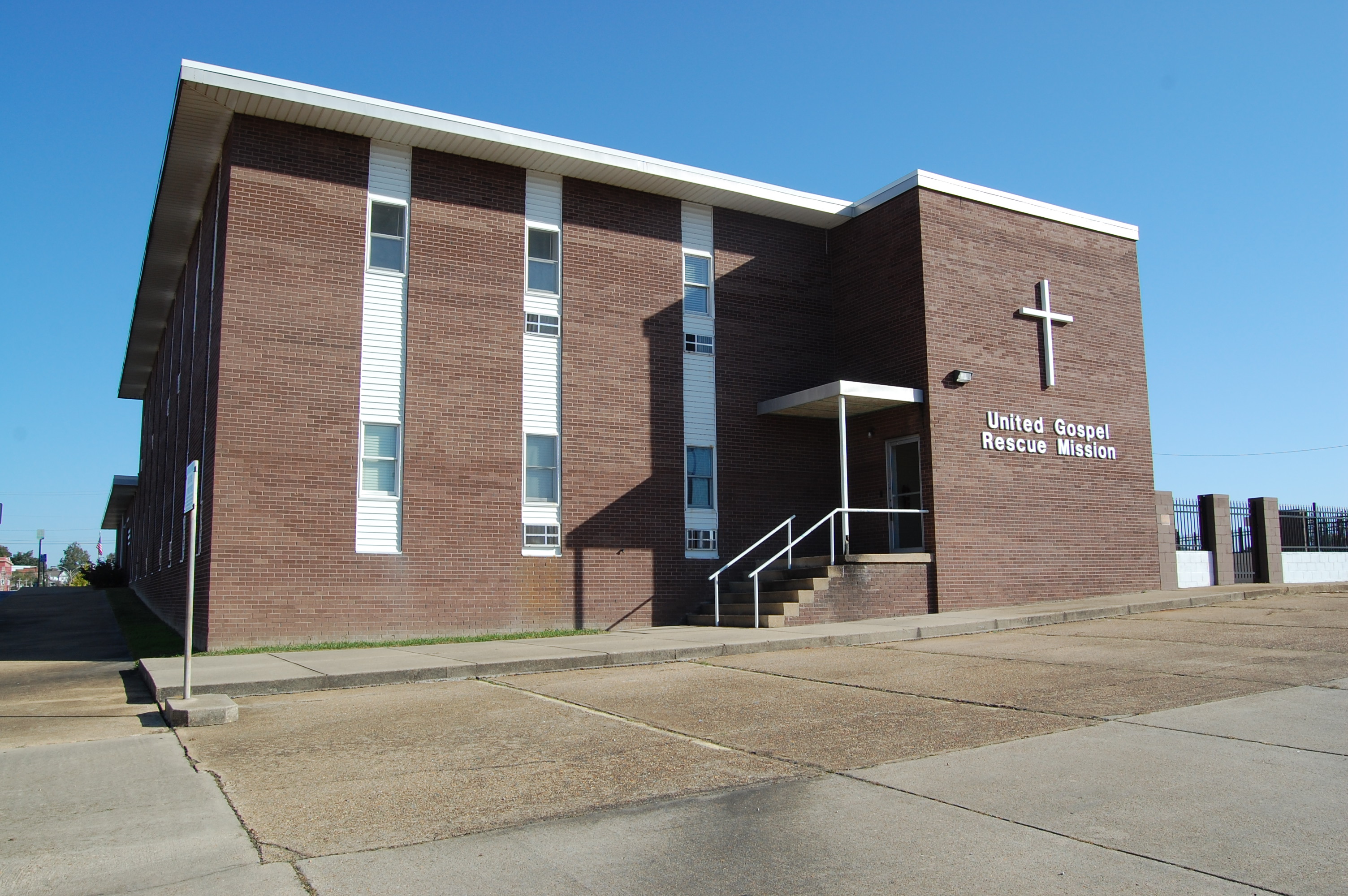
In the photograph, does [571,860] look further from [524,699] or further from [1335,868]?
[524,699]

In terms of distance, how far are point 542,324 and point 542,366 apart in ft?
2.52

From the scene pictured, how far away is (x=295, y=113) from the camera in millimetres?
15898

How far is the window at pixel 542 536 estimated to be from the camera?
17.3m

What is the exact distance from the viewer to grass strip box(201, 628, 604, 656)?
14.6m

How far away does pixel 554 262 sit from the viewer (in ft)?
60.1

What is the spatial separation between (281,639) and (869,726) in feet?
33.7

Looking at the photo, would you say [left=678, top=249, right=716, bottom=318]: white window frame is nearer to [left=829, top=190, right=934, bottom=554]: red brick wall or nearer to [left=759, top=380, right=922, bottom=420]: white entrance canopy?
[left=759, top=380, right=922, bottom=420]: white entrance canopy

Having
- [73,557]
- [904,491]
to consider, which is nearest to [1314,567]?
[904,491]

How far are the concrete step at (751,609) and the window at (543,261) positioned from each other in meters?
6.37

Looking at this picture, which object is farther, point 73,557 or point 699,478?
point 73,557

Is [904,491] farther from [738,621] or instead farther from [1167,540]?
[1167,540]

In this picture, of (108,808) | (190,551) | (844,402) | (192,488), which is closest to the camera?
(108,808)

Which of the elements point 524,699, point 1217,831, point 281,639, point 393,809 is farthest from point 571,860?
point 281,639

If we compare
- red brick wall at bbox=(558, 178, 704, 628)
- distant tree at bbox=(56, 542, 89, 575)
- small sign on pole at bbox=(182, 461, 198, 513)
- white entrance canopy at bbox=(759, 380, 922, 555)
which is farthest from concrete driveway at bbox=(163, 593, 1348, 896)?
distant tree at bbox=(56, 542, 89, 575)
